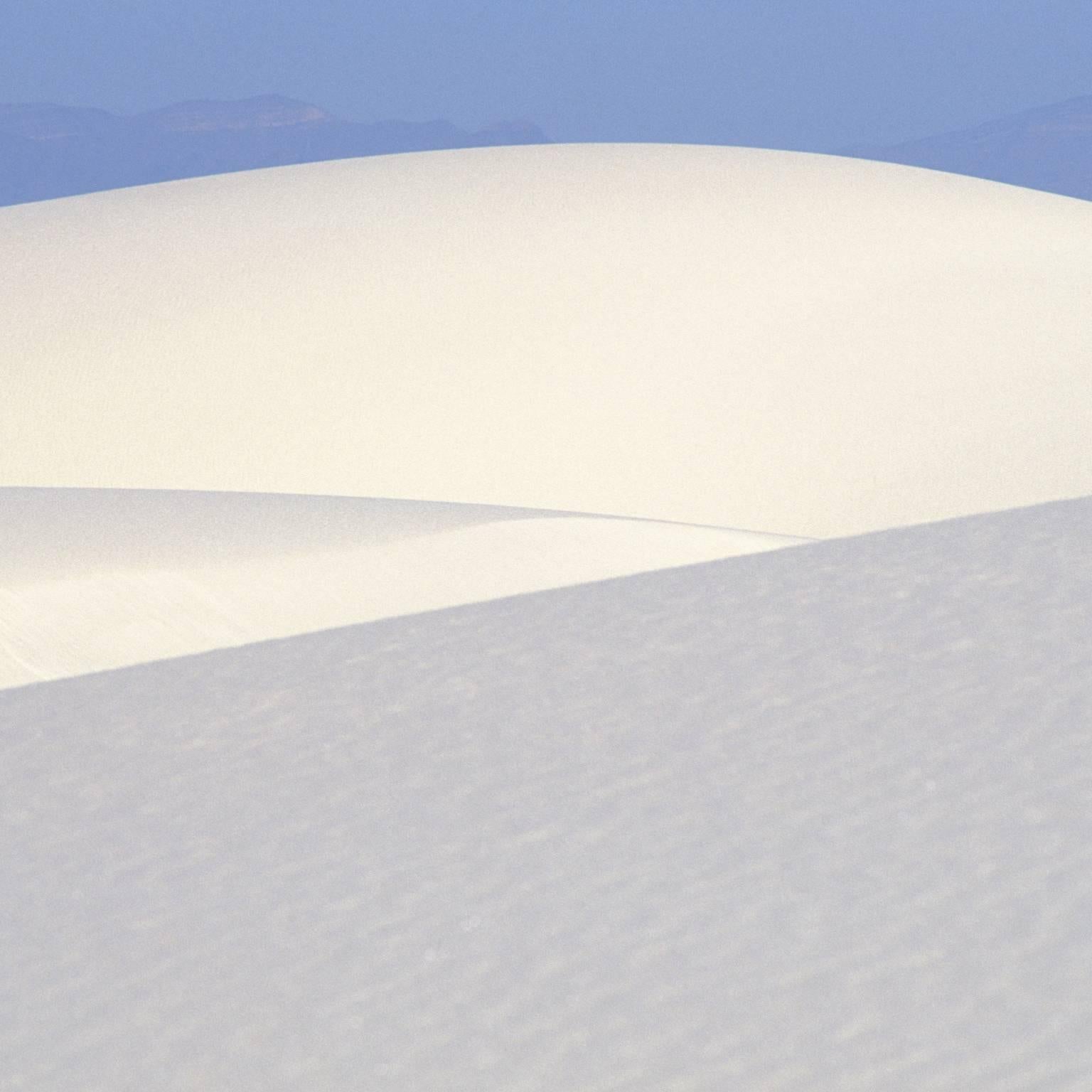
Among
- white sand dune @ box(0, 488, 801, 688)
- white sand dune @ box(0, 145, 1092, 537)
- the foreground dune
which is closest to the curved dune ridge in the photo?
white sand dune @ box(0, 145, 1092, 537)

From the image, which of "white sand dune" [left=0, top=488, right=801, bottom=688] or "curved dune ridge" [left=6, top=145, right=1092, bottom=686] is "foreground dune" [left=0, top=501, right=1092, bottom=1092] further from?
"curved dune ridge" [left=6, top=145, right=1092, bottom=686]

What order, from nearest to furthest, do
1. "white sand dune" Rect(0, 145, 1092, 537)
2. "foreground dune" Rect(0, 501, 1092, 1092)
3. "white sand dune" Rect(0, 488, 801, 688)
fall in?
"foreground dune" Rect(0, 501, 1092, 1092), "white sand dune" Rect(0, 488, 801, 688), "white sand dune" Rect(0, 145, 1092, 537)

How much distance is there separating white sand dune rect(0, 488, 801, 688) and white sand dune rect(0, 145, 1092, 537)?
5.21m

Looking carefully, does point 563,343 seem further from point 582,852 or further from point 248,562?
point 582,852

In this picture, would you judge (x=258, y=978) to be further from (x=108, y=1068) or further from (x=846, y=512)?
(x=846, y=512)

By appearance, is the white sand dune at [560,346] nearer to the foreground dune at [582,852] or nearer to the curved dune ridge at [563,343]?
the curved dune ridge at [563,343]

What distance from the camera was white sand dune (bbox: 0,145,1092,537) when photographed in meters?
11.6

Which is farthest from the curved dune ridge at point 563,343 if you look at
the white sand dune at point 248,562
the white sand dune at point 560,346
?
the white sand dune at point 248,562

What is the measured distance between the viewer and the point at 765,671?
280cm

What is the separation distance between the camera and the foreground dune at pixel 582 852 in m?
1.70

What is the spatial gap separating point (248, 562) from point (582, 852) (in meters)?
3.01

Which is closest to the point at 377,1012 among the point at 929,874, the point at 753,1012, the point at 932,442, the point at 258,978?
the point at 258,978

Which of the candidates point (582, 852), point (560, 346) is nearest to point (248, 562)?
point (582, 852)

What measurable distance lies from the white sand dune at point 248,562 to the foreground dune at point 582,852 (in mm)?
997
